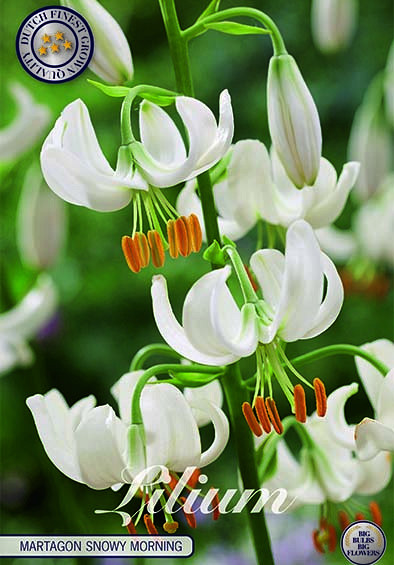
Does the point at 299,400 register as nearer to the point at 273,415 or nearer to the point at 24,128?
the point at 273,415

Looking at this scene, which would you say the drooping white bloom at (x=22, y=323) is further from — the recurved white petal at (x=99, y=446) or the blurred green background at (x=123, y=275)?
the recurved white petal at (x=99, y=446)

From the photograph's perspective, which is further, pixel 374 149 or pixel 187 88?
pixel 374 149

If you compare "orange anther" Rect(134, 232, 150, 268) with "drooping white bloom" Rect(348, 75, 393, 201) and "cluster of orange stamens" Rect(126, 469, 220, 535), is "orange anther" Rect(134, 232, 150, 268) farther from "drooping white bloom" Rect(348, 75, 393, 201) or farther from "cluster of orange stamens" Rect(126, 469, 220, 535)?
"drooping white bloom" Rect(348, 75, 393, 201)

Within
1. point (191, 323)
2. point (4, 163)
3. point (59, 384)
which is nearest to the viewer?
point (191, 323)

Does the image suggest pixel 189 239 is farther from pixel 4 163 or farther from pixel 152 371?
pixel 4 163

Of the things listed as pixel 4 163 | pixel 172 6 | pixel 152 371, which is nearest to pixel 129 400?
pixel 152 371

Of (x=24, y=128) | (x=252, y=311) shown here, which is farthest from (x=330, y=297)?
(x=24, y=128)

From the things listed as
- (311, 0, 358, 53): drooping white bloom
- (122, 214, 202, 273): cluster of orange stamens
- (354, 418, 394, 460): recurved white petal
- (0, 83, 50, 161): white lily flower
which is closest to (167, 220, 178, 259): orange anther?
(122, 214, 202, 273): cluster of orange stamens
